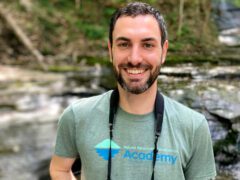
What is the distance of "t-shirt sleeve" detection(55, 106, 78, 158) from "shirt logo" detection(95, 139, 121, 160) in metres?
0.20

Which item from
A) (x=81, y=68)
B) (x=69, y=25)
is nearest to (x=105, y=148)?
(x=81, y=68)

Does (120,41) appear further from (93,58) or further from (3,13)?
(3,13)

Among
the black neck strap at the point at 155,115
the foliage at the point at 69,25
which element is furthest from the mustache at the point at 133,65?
the foliage at the point at 69,25

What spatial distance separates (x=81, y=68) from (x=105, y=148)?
9.49 metres

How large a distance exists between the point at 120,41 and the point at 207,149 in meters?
0.78

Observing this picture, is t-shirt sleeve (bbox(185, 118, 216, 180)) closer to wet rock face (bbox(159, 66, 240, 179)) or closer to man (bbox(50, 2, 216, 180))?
man (bbox(50, 2, 216, 180))

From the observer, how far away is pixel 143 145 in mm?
2191

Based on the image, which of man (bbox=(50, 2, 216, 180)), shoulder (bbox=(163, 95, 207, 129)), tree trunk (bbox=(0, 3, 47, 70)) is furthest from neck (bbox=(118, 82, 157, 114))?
tree trunk (bbox=(0, 3, 47, 70))

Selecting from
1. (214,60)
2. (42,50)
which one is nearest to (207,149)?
(214,60)

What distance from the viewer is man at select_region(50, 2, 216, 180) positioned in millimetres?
2164

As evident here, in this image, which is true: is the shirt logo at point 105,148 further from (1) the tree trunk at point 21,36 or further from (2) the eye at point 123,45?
(1) the tree trunk at point 21,36

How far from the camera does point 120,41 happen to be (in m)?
2.19

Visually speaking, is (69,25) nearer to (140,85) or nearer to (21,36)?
(21,36)

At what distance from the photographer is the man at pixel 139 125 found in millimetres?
2164
